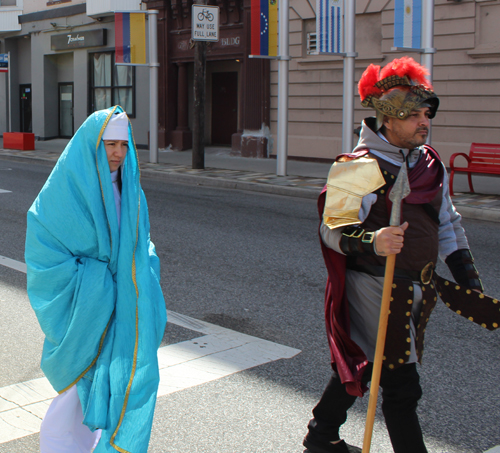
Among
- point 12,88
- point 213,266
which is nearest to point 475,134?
point 213,266

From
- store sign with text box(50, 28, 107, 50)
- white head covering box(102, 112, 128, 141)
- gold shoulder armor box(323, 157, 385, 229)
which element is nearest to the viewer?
gold shoulder armor box(323, 157, 385, 229)

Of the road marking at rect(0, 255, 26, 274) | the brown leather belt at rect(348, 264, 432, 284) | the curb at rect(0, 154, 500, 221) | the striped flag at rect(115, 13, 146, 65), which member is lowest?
the road marking at rect(0, 255, 26, 274)

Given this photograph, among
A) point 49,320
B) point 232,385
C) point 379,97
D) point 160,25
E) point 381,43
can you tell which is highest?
point 160,25

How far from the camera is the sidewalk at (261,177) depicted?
1108 centimetres

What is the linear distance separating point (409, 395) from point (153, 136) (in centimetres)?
1566

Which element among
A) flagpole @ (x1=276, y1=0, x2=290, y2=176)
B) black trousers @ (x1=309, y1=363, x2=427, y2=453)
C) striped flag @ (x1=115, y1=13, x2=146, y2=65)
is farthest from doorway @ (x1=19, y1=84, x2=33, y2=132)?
black trousers @ (x1=309, y1=363, x2=427, y2=453)

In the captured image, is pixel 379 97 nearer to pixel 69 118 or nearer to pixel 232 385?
pixel 232 385

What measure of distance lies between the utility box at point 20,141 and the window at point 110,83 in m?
2.94

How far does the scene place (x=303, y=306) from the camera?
5.46 metres

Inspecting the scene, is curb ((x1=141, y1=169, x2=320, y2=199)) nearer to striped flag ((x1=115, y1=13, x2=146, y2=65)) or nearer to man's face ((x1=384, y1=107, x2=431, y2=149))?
striped flag ((x1=115, y1=13, x2=146, y2=65))

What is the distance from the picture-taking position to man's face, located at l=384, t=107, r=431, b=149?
2654 mm

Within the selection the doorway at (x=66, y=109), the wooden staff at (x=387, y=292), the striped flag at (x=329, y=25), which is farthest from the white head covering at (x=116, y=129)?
the doorway at (x=66, y=109)

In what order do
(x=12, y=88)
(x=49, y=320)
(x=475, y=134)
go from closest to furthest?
(x=49, y=320) → (x=475, y=134) → (x=12, y=88)

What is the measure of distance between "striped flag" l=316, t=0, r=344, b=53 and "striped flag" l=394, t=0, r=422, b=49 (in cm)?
162
